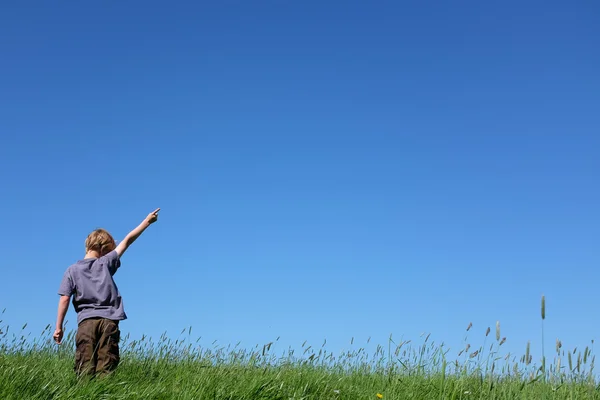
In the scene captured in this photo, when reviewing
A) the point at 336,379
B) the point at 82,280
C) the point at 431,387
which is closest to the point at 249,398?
the point at 336,379

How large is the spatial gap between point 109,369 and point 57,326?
0.77m

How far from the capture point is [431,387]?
6008mm

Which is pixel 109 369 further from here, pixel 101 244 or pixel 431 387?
pixel 431 387

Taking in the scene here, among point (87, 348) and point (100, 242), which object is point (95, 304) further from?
point (100, 242)

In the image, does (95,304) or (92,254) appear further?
(92,254)

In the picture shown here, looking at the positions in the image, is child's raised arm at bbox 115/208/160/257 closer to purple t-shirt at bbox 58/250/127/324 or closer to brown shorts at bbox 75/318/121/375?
purple t-shirt at bbox 58/250/127/324

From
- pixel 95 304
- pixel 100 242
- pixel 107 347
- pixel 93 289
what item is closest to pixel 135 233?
pixel 100 242

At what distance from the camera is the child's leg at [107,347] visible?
637 centimetres

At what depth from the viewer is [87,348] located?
250 inches

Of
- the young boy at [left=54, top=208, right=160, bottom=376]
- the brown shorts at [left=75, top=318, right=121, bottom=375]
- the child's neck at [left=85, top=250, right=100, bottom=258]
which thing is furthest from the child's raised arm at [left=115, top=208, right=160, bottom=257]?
the brown shorts at [left=75, top=318, right=121, bottom=375]

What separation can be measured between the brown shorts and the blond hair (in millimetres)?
892

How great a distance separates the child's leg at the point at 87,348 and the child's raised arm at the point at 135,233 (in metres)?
0.93

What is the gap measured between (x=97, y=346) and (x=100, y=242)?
1.30 m

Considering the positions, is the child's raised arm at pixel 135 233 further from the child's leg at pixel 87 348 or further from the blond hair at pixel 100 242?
the child's leg at pixel 87 348
